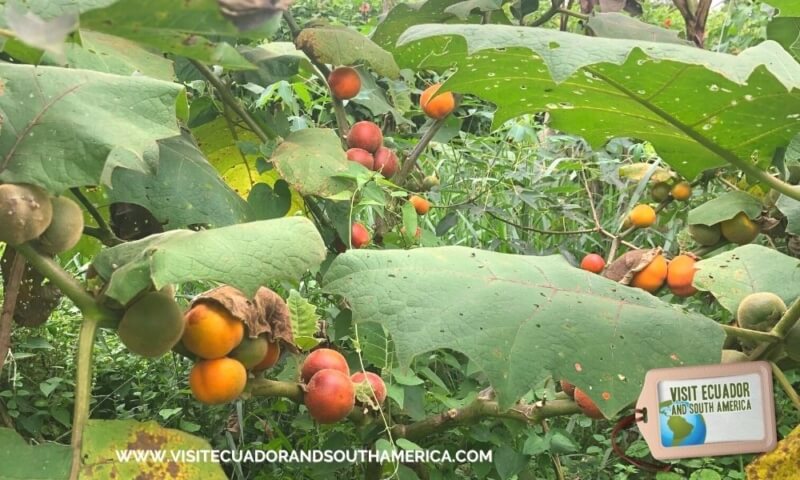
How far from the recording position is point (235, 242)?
73 cm

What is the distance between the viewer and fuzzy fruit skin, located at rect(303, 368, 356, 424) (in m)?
0.98

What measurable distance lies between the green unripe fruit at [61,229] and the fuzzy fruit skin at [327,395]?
1.08 ft

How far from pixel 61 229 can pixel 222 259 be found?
177 mm

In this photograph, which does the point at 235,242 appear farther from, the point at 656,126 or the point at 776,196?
the point at 776,196

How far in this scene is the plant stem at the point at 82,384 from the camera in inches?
29.0

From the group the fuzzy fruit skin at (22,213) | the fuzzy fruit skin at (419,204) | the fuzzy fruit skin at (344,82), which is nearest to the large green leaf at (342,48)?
the fuzzy fruit skin at (344,82)

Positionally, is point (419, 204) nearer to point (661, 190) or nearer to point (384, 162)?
point (384, 162)

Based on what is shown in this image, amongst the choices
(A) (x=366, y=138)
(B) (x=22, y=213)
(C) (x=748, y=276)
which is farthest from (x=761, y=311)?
(A) (x=366, y=138)

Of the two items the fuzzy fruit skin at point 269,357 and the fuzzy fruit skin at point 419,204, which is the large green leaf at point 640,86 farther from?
the fuzzy fruit skin at point 419,204

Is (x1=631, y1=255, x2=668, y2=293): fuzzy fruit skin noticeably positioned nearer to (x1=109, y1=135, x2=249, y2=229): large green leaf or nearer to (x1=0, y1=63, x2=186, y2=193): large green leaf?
(x1=109, y1=135, x2=249, y2=229): large green leaf

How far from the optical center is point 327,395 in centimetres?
98

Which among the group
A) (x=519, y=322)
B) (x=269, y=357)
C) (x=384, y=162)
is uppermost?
(x=519, y=322)

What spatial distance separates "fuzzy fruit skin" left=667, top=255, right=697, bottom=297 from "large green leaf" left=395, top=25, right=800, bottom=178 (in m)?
0.27

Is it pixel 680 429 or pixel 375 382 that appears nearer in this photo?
pixel 680 429
